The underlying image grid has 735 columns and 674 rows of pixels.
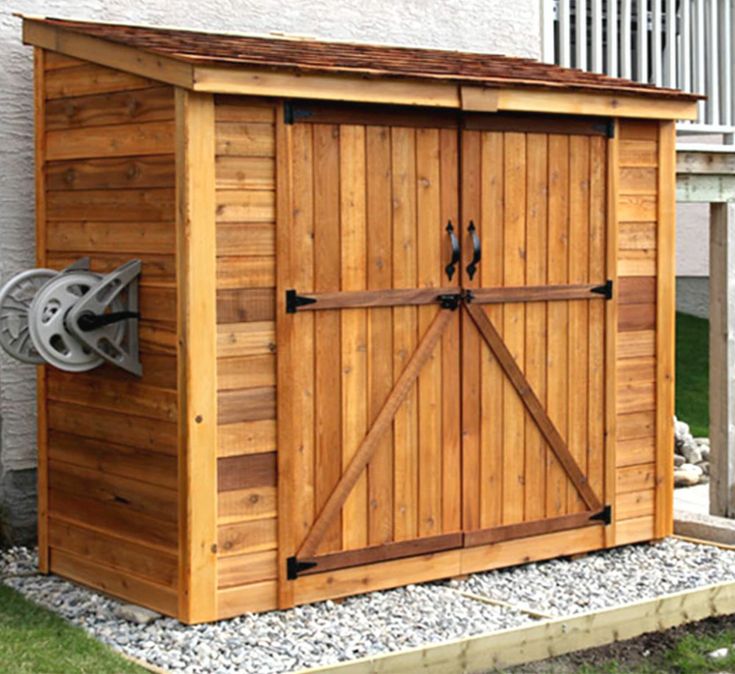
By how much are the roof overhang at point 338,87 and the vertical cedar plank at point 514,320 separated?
0.78ft

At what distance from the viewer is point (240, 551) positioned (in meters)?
6.90

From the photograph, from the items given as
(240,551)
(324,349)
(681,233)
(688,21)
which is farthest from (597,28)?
(681,233)

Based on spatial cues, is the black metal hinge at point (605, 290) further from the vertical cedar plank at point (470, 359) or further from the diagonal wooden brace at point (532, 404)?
the vertical cedar plank at point (470, 359)

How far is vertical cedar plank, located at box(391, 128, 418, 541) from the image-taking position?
7301mm

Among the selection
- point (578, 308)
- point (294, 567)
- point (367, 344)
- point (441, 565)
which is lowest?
point (441, 565)

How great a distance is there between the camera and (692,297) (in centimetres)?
1706

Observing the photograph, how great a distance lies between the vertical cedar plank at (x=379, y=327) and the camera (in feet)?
23.7

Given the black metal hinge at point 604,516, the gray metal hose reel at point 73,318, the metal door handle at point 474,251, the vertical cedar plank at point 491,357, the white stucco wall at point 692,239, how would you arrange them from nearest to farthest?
the gray metal hose reel at point 73,318 < the metal door handle at point 474,251 < the vertical cedar plank at point 491,357 < the black metal hinge at point 604,516 < the white stucco wall at point 692,239

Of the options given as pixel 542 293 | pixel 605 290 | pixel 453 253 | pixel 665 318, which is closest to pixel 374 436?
pixel 453 253

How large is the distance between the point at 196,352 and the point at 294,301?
53 centimetres

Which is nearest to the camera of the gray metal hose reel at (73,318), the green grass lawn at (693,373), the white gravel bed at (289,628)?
the white gravel bed at (289,628)

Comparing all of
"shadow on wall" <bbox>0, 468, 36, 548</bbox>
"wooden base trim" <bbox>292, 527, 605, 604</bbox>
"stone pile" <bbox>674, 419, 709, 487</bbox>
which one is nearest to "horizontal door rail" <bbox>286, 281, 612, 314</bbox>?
"wooden base trim" <bbox>292, 527, 605, 604</bbox>

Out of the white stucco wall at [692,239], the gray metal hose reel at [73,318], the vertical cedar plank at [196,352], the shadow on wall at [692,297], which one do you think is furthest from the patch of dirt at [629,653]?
the shadow on wall at [692,297]

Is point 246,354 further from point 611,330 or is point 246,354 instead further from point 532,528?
point 611,330
